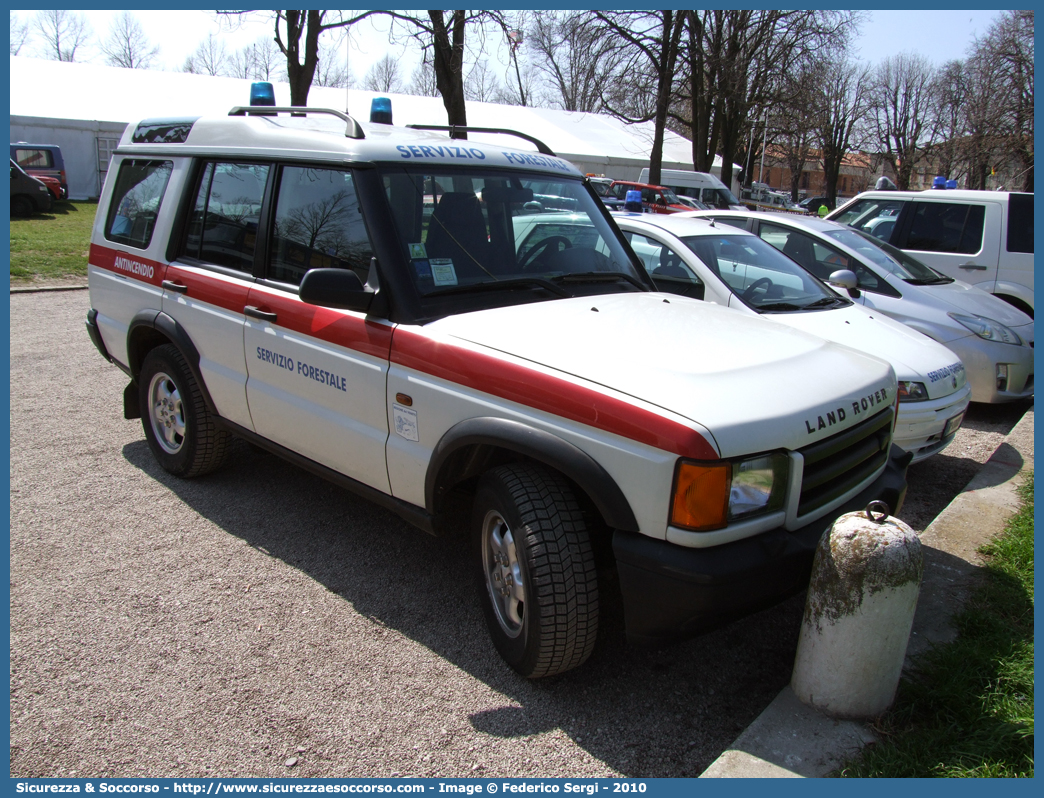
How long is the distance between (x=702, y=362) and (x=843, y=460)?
69 centimetres

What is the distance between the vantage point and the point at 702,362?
2918 mm

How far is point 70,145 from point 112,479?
87.0 ft

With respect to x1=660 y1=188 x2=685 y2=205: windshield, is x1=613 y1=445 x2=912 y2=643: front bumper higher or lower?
lower

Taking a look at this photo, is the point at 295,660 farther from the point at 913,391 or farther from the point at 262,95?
the point at 913,391

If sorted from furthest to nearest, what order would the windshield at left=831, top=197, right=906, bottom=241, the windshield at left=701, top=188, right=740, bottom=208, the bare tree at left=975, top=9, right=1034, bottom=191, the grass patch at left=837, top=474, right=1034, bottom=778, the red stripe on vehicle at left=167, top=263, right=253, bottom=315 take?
1. the bare tree at left=975, top=9, right=1034, bottom=191
2. the windshield at left=701, top=188, right=740, bottom=208
3. the windshield at left=831, top=197, right=906, bottom=241
4. the red stripe on vehicle at left=167, top=263, right=253, bottom=315
5. the grass patch at left=837, top=474, right=1034, bottom=778

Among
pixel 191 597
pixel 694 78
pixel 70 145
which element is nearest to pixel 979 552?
pixel 191 597

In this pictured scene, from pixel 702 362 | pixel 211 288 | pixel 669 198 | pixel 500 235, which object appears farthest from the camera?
pixel 669 198

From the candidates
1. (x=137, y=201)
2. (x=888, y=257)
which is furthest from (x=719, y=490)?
(x=888, y=257)

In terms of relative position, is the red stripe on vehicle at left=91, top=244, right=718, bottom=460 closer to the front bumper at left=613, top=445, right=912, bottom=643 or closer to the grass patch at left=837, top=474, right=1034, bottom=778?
the front bumper at left=613, top=445, right=912, bottom=643

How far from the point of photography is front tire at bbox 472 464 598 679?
277 cm

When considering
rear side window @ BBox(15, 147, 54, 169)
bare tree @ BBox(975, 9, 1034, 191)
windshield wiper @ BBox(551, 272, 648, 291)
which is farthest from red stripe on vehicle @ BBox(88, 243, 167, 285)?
bare tree @ BBox(975, 9, 1034, 191)

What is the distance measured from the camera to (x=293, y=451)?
13.2 feet

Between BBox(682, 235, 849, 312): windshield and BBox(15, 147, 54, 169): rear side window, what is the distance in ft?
79.8

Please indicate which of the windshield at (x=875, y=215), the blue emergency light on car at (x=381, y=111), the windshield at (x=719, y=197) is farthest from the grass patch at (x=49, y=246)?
the windshield at (x=719, y=197)
